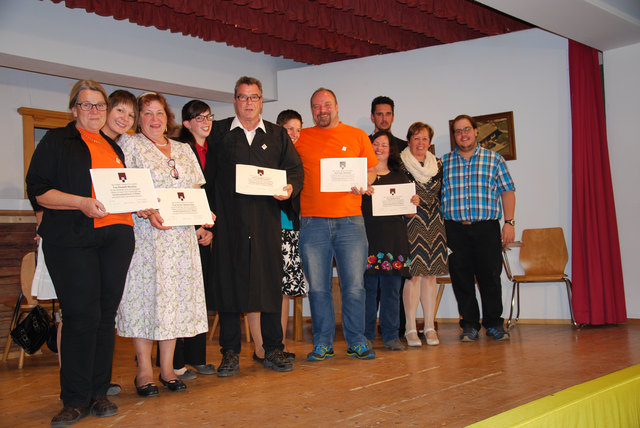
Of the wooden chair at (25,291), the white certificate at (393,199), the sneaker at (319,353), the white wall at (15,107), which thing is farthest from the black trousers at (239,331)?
the white wall at (15,107)

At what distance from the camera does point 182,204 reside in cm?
322

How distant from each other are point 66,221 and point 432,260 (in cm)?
293

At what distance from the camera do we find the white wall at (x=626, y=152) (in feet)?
19.6

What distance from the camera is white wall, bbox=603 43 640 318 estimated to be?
596 centimetres

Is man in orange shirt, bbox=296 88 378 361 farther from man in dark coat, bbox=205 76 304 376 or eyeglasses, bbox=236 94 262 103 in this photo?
eyeglasses, bbox=236 94 262 103

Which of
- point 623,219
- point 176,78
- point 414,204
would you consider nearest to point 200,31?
point 176,78

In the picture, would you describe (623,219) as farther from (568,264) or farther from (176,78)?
(176,78)

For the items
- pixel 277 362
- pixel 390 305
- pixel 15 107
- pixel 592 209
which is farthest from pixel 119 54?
pixel 592 209

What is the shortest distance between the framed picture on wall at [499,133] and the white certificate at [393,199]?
91.8 inches

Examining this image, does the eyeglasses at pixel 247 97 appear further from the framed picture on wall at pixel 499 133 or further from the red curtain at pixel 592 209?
the red curtain at pixel 592 209

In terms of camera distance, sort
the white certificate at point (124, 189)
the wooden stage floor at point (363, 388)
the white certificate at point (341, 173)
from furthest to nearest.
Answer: the white certificate at point (341, 173) → the white certificate at point (124, 189) → the wooden stage floor at point (363, 388)

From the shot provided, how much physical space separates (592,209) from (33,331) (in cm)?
515

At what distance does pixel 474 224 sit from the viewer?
197 inches

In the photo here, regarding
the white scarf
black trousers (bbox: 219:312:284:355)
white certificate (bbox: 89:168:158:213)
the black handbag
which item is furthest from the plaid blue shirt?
the black handbag
